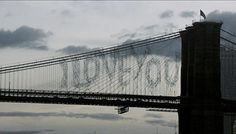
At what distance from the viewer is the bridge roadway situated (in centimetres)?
10819

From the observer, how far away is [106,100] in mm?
113125

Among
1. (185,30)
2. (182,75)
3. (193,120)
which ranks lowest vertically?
(193,120)

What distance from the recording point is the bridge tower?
115000mm

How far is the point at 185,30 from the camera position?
402 ft

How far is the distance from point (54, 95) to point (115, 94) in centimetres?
1031

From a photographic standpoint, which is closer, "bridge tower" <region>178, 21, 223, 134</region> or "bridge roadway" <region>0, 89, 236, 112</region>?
"bridge roadway" <region>0, 89, 236, 112</region>

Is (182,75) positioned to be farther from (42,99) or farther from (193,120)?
(42,99)

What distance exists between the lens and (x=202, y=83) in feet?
390

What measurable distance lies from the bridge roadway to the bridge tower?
1.90ft

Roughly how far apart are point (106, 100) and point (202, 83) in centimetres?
1762

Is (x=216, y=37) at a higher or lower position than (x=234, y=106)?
higher

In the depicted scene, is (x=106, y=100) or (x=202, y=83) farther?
(x=202, y=83)

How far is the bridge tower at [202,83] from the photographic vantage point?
115 m

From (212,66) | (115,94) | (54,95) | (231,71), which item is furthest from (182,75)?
(231,71)
